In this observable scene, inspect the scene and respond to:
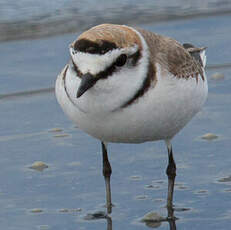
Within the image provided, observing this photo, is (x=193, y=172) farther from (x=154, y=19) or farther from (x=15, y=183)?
(x=154, y=19)

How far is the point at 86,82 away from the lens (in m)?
4.04

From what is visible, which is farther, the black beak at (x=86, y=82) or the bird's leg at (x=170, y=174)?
the bird's leg at (x=170, y=174)

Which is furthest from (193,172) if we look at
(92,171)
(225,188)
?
(92,171)

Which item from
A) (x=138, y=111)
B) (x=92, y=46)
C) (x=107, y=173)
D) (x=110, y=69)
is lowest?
(x=107, y=173)

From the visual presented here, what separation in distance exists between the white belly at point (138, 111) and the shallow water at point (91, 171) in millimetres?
482

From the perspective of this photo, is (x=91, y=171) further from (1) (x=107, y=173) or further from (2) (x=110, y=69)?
(2) (x=110, y=69)

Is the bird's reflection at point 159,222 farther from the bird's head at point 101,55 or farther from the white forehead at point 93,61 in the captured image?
the white forehead at point 93,61

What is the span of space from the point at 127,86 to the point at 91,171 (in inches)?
52.9

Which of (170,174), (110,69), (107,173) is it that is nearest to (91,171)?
(107,173)

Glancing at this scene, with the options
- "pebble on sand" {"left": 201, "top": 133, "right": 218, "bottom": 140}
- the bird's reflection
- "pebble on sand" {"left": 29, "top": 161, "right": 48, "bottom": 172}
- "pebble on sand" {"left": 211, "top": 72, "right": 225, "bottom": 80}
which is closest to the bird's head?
the bird's reflection

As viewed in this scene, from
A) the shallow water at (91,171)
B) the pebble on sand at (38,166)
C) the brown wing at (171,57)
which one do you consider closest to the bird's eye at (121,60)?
the brown wing at (171,57)

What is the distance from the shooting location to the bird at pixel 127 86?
411cm

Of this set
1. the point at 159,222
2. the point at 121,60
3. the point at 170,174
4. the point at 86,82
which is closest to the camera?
the point at 86,82

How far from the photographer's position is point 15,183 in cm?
523
